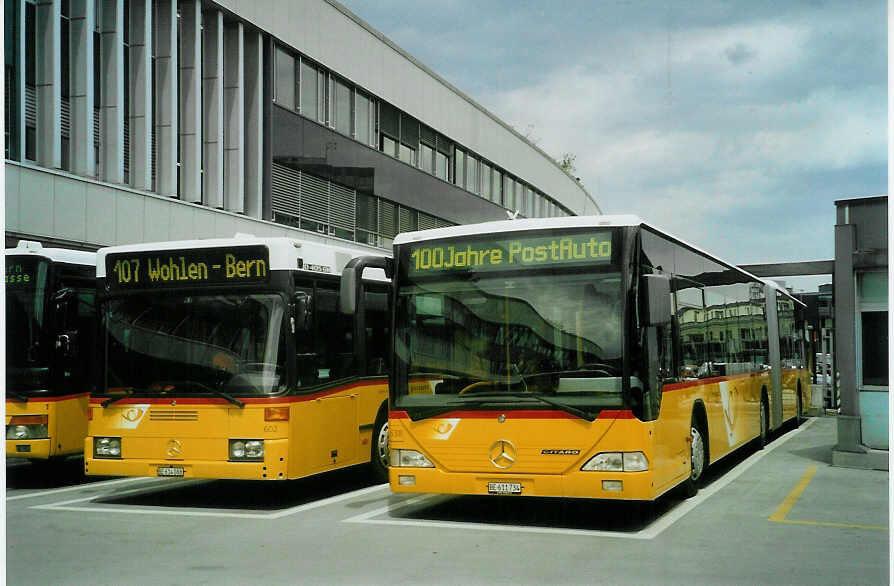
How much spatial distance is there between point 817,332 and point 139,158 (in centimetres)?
2239

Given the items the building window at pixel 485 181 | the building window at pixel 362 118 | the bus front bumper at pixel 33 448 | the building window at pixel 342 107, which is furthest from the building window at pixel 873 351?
the building window at pixel 485 181

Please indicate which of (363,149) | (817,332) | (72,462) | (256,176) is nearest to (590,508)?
(72,462)

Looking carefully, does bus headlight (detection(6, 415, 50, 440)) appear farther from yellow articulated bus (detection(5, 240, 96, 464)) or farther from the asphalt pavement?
the asphalt pavement

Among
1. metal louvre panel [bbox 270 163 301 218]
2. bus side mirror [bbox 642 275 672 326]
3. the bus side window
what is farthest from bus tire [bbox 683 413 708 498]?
metal louvre panel [bbox 270 163 301 218]

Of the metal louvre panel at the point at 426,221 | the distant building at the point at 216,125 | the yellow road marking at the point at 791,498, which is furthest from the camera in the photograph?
the metal louvre panel at the point at 426,221

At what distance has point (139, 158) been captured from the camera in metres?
20.7

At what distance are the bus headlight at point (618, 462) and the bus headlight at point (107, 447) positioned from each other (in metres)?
5.30

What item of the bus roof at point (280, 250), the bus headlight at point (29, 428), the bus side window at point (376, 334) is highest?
the bus roof at point (280, 250)

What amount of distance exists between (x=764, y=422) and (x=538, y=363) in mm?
8634

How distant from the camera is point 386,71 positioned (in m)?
32.0

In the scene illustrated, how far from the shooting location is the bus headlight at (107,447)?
37.2 ft

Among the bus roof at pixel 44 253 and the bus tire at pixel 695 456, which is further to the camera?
the bus roof at pixel 44 253

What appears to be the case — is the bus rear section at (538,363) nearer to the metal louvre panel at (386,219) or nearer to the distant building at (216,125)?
the distant building at (216,125)

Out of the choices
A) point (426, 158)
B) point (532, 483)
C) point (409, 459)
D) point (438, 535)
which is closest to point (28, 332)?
point (409, 459)
